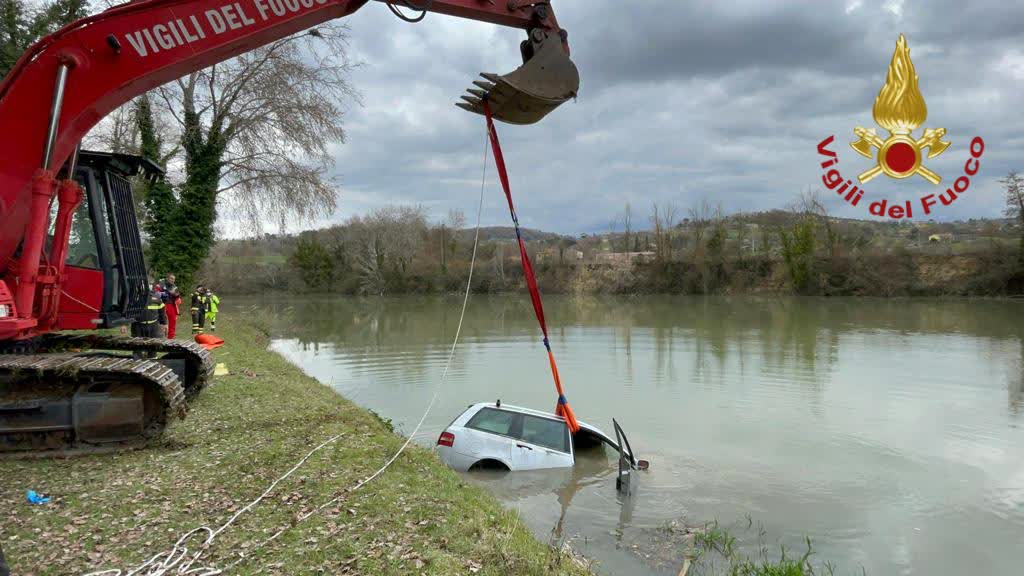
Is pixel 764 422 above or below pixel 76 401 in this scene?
below

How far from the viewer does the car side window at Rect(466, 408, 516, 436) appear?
10492 mm

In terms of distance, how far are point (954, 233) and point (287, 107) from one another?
56.0 m

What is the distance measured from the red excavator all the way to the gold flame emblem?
412 centimetres

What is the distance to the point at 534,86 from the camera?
266 inches

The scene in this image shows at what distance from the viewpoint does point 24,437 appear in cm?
657

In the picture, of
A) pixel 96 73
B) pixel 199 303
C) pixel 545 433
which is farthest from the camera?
pixel 199 303

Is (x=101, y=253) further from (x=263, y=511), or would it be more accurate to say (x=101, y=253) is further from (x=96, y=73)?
(x=263, y=511)

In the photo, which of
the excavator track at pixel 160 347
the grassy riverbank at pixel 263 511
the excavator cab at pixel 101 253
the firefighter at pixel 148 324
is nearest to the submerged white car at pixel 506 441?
the grassy riverbank at pixel 263 511

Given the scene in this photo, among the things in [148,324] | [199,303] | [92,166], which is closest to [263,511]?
[92,166]

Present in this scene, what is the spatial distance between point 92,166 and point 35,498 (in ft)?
12.6

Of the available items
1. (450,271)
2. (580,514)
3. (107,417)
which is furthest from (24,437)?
(450,271)

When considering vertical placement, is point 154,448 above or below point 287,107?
below

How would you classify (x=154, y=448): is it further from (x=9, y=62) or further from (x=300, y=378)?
(x=9, y=62)

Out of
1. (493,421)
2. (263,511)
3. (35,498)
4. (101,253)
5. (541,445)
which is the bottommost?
(541,445)
